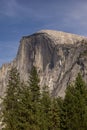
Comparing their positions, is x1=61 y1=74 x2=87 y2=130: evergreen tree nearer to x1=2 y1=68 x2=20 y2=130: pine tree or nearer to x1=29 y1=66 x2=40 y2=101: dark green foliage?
x1=29 y1=66 x2=40 y2=101: dark green foliage

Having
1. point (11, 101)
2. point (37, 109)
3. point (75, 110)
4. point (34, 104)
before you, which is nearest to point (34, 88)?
point (11, 101)

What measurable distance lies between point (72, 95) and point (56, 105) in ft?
9.03

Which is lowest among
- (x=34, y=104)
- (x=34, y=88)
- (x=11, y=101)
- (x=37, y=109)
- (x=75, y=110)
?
(x=75, y=110)

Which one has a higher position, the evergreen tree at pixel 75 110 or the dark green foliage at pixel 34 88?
the dark green foliage at pixel 34 88

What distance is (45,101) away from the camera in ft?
199

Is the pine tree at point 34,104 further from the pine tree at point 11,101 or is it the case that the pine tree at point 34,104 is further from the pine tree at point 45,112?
the pine tree at point 11,101

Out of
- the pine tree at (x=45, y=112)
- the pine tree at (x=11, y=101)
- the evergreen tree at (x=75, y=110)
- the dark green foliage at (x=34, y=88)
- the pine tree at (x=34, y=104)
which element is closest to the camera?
the pine tree at (x=34, y=104)

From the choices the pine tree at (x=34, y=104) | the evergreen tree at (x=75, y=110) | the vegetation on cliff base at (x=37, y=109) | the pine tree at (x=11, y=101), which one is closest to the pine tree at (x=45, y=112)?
the vegetation on cliff base at (x=37, y=109)

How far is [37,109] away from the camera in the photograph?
5294cm

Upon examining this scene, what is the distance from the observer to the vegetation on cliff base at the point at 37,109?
52594 millimetres

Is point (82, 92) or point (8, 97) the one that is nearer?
point (8, 97)

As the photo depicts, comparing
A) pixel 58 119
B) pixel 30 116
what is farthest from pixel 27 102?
pixel 58 119

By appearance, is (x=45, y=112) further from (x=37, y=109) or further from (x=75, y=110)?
(x=37, y=109)

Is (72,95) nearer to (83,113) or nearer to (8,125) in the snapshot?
(83,113)
